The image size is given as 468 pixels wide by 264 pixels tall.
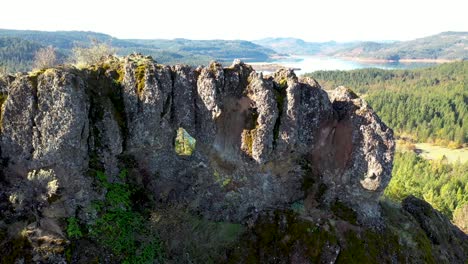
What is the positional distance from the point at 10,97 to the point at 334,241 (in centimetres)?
2152

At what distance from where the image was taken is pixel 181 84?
24156 millimetres

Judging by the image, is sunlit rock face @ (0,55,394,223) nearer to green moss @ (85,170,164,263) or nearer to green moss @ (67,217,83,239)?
green moss @ (67,217,83,239)

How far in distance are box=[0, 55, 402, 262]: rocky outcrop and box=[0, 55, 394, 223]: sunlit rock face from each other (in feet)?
0.23

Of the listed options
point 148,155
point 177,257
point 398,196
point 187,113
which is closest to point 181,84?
point 187,113

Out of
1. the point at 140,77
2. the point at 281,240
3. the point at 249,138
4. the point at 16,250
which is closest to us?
the point at 16,250

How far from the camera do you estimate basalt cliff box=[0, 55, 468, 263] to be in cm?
2033

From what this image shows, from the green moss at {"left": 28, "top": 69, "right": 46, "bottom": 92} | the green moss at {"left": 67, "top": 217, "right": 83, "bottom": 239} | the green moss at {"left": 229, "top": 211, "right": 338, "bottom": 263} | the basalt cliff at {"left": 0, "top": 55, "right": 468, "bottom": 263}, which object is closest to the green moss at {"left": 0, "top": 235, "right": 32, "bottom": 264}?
the basalt cliff at {"left": 0, "top": 55, "right": 468, "bottom": 263}

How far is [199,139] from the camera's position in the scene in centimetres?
2517

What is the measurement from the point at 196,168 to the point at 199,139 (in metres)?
2.14

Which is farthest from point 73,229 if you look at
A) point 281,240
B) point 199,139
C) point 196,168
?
point 281,240

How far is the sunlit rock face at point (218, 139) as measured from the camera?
2159cm

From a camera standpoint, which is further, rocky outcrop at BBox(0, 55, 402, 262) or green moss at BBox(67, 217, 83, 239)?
rocky outcrop at BBox(0, 55, 402, 262)

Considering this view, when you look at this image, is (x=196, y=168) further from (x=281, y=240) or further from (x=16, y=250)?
(x=16, y=250)

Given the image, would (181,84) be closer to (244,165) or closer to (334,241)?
(244,165)
